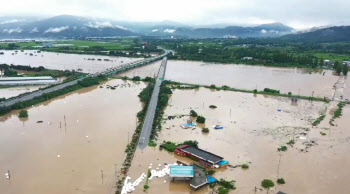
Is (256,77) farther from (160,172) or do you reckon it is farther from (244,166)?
(160,172)

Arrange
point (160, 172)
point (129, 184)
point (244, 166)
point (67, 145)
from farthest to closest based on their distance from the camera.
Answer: point (67, 145) → point (244, 166) → point (160, 172) → point (129, 184)

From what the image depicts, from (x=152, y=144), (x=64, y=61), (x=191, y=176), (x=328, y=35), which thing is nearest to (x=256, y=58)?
(x=64, y=61)

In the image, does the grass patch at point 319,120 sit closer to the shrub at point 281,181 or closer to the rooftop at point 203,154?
the shrub at point 281,181

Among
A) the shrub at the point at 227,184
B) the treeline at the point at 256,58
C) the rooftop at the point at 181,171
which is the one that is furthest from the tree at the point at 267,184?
the treeline at the point at 256,58

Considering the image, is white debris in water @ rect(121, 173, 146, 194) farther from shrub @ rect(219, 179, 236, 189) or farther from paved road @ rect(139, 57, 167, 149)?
shrub @ rect(219, 179, 236, 189)

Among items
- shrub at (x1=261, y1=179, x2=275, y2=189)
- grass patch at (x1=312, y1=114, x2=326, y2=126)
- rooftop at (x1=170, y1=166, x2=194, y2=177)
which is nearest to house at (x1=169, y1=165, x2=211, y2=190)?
rooftop at (x1=170, y1=166, x2=194, y2=177)
